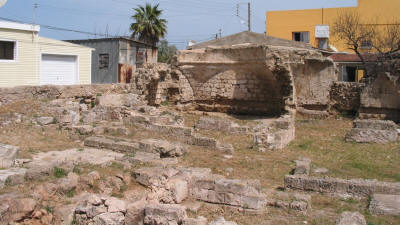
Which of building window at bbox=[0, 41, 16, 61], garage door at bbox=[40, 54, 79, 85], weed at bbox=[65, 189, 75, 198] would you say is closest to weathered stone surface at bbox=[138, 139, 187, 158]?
weed at bbox=[65, 189, 75, 198]

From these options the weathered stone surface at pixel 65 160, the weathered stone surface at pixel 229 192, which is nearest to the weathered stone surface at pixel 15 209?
the weathered stone surface at pixel 65 160

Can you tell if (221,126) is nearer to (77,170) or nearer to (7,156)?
(77,170)

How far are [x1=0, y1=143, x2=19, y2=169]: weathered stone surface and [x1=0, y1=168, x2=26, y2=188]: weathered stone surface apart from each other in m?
0.71

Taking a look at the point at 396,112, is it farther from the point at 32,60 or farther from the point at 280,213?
the point at 32,60

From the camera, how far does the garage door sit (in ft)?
66.9

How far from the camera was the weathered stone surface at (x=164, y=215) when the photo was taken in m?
5.33

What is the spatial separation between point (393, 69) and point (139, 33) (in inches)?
880

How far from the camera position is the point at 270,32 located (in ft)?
113

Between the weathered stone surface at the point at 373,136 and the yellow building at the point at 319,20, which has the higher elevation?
the yellow building at the point at 319,20

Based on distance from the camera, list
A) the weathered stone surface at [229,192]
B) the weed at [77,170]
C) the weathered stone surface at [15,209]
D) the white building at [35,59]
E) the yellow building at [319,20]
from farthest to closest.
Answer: the yellow building at [319,20] → the white building at [35,59] → the weed at [77,170] → the weathered stone surface at [229,192] → the weathered stone surface at [15,209]

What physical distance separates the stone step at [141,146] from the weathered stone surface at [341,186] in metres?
3.34

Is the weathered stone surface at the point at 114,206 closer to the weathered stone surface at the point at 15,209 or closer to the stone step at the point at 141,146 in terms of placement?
the weathered stone surface at the point at 15,209

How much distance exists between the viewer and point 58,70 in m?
21.0

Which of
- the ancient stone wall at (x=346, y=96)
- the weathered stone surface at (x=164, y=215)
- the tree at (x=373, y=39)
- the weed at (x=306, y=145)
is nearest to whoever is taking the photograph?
the weathered stone surface at (x=164, y=215)
